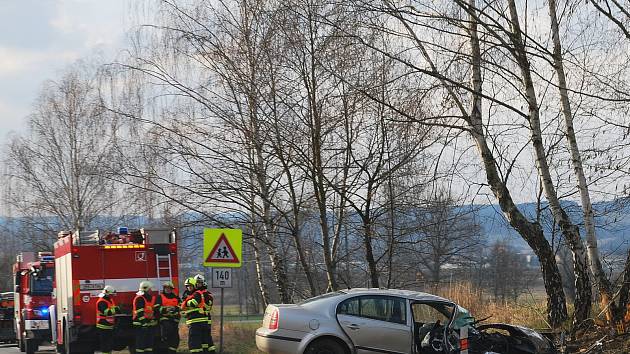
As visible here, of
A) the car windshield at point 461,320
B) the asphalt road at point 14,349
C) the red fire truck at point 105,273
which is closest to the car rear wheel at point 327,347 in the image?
the car windshield at point 461,320

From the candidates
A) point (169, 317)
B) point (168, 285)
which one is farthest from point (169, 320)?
point (168, 285)

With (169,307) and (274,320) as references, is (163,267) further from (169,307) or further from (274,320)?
(274,320)

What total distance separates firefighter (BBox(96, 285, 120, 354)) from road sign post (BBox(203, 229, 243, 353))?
217cm

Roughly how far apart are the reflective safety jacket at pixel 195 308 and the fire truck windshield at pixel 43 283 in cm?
974

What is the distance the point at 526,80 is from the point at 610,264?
357cm

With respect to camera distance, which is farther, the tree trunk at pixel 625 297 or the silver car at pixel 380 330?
the tree trunk at pixel 625 297

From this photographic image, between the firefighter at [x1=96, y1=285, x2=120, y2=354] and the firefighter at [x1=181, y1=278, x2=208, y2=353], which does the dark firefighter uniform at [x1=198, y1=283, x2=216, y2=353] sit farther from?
the firefighter at [x1=96, y1=285, x2=120, y2=354]

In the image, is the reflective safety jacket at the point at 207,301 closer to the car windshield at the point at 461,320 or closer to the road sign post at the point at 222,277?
the road sign post at the point at 222,277

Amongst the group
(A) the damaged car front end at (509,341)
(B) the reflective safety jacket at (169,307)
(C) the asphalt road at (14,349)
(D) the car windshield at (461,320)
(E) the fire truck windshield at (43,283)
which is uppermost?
(E) the fire truck windshield at (43,283)

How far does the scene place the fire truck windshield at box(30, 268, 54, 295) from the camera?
2338 centimetres

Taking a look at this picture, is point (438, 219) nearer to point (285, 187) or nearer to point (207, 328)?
point (285, 187)

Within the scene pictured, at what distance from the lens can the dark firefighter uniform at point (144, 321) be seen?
1590 cm

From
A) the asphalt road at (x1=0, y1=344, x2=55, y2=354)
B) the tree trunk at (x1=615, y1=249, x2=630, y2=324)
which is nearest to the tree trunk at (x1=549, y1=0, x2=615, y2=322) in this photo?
the tree trunk at (x1=615, y1=249, x2=630, y2=324)

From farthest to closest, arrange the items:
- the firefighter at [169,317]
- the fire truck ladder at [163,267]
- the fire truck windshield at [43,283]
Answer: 1. the fire truck windshield at [43,283]
2. the fire truck ladder at [163,267]
3. the firefighter at [169,317]
